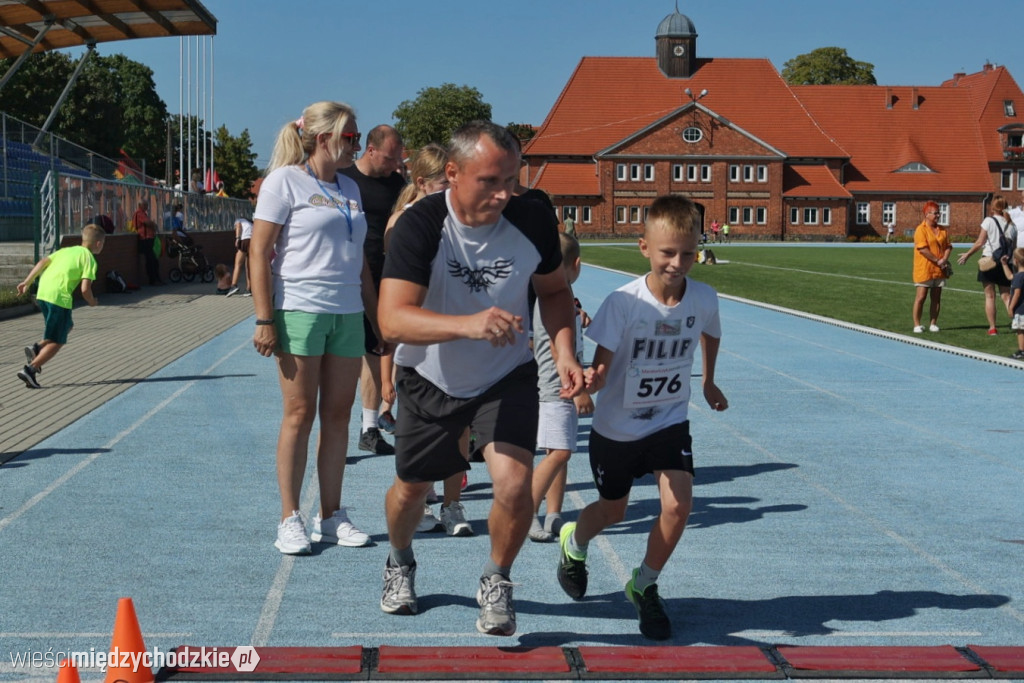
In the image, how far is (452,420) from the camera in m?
4.80

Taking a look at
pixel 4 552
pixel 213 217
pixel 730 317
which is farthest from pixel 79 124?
pixel 4 552

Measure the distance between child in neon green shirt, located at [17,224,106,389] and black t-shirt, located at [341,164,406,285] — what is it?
4.85 m

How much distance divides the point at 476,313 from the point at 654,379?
92cm

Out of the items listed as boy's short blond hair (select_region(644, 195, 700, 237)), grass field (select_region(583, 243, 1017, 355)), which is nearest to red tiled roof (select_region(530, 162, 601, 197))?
grass field (select_region(583, 243, 1017, 355))

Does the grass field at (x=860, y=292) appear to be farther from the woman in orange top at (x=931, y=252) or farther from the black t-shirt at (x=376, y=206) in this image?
the black t-shirt at (x=376, y=206)

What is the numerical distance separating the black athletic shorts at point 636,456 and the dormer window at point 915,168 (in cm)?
9984

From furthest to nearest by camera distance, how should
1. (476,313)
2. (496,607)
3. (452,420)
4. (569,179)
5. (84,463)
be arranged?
1. (569,179)
2. (84,463)
3. (452,420)
4. (496,607)
5. (476,313)

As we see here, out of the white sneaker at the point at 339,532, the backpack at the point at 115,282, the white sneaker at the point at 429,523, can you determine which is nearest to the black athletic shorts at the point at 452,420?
the white sneaker at the point at 339,532

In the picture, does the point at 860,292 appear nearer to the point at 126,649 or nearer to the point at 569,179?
the point at 126,649

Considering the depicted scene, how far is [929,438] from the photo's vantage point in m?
9.66

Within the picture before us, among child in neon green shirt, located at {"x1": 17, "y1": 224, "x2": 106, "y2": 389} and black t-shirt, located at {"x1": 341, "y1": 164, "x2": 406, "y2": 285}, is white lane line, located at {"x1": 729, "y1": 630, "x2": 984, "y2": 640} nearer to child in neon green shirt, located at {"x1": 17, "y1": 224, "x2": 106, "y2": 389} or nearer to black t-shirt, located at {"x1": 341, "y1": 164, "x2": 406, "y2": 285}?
black t-shirt, located at {"x1": 341, "y1": 164, "x2": 406, "y2": 285}

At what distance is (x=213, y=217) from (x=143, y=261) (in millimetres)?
16285

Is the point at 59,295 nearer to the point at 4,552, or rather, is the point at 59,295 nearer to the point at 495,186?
the point at 4,552

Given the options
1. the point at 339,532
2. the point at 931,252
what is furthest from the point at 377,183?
the point at 931,252
